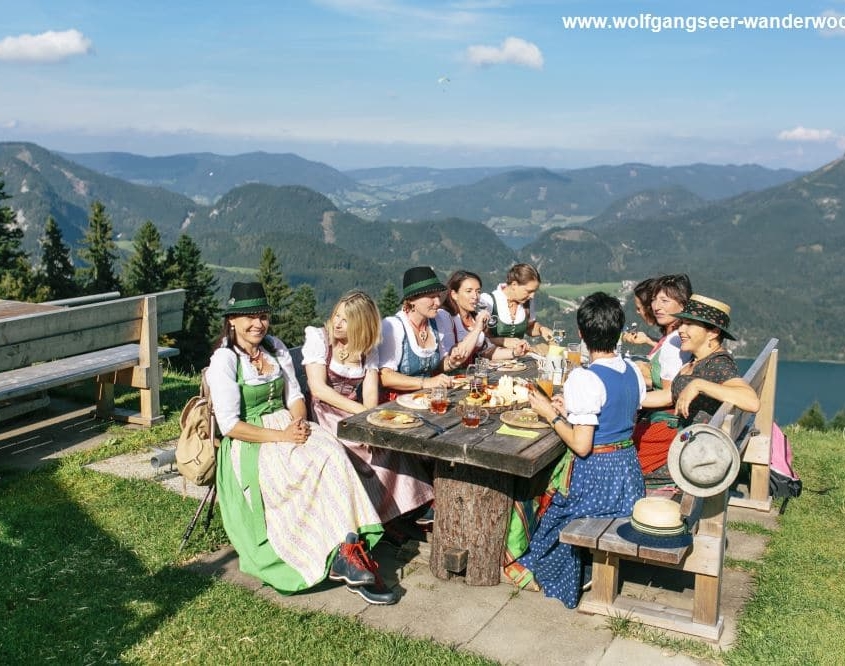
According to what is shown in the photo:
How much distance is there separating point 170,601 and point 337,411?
1.56 meters

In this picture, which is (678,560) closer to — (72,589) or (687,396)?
(687,396)

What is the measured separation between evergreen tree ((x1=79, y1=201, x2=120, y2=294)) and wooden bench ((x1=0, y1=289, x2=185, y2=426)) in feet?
145

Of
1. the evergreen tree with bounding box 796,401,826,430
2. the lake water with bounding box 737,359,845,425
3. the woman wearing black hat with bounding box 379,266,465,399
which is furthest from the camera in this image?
the lake water with bounding box 737,359,845,425

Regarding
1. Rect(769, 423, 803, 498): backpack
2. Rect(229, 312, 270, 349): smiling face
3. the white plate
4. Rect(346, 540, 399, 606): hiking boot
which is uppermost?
Rect(229, 312, 270, 349): smiling face

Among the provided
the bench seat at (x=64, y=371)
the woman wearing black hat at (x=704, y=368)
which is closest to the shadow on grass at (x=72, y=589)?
the bench seat at (x=64, y=371)

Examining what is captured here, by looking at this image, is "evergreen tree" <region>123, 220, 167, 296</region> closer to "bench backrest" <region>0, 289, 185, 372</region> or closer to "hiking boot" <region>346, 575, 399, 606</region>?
"bench backrest" <region>0, 289, 185, 372</region>

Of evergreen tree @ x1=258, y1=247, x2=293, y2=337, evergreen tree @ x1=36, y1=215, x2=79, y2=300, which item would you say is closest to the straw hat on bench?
evergreen tree @ x1=36, y1=215, x2=79, y2=300

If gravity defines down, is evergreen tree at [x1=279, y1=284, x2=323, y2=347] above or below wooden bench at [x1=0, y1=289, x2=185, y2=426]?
below

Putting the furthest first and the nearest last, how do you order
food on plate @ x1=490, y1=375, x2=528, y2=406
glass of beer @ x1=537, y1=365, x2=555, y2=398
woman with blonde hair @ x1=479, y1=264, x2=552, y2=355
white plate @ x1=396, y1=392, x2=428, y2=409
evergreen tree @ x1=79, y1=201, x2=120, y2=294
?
1. evergreen tree @ x1=79, y1=201, x2=120, y2=294
2. woman with blonde hair @ x1=479, y1=264, x2=552, y2=355
3. glass of beer @ x1=537, y1=365, x2=555, y2=398
4. food on plate @ x1=490, y1=375, x2=528, y2=406
5. white plate @ x1=396, y1=392, x2=428, y2=409

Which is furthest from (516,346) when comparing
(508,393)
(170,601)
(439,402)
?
(170,601)

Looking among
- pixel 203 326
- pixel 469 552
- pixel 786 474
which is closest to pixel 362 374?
pixel 469 552

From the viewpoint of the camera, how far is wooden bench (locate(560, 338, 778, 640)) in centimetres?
388

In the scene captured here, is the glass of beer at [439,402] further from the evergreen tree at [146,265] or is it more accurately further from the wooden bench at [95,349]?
the evergreen tree at [146,265]

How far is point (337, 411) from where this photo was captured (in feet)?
17.2
